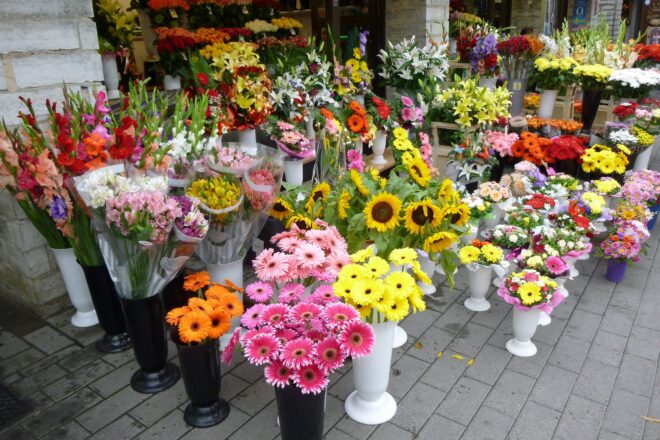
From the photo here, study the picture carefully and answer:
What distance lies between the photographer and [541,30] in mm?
10102

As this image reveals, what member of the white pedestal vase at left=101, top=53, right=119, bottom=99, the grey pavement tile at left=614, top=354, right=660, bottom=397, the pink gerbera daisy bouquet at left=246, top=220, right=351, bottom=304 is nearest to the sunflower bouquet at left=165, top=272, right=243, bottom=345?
the pink gerbera daisy bouquet at left=246, top=220, right=351, bottom=304

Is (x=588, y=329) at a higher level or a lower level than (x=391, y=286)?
lower

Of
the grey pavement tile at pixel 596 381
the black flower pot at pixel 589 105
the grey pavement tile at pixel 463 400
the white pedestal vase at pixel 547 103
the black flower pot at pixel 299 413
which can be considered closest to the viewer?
the black flower pot at pixel 299 413

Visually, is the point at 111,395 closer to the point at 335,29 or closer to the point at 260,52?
the point at 260,52

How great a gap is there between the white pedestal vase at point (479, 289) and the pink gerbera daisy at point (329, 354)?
67.7 inches

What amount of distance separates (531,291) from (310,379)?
1567 millimetres

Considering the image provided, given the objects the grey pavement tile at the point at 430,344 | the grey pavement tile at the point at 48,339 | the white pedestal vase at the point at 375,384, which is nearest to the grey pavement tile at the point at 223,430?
the white pedestal vase at the point at 375,384

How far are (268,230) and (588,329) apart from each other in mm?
2263

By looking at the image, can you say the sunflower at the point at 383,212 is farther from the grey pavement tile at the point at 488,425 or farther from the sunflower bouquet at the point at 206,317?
the grey pavement tile at the point at 488,425

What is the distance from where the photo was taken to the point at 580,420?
263cm

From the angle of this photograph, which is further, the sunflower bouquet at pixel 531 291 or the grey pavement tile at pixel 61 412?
the sunflower bouquet at pixel 531 291

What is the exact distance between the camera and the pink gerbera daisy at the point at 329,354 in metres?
2.07

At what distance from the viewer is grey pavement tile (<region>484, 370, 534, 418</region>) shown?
2.72 m

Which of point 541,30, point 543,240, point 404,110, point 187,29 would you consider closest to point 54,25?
point 187,29
